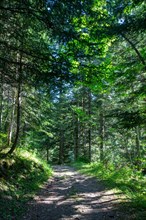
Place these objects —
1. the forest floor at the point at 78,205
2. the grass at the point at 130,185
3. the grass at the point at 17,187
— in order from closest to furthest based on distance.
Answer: the forest floor at the point at 78,205, the grass at the point at 17,187, the grass at the point at 130,185

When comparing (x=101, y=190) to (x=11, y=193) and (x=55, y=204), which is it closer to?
(x=55, y=204)

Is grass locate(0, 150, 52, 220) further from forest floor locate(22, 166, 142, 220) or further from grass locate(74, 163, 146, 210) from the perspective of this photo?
grass locate(74, 163, 146, 210)

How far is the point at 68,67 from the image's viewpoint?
7.82 metres

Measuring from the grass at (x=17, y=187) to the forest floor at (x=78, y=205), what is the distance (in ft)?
1.15

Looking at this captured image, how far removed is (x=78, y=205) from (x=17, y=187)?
307 cm

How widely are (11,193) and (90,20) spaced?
735cm

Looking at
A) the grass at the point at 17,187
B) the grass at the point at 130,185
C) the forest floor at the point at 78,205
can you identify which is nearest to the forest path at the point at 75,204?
the forest floor at the point at 78,205

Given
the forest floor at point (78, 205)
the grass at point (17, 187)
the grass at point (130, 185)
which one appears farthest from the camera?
the grass at point (130, 185)

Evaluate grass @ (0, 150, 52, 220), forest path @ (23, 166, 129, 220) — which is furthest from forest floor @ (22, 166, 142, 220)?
grass @ (0, 150, 52, 220)

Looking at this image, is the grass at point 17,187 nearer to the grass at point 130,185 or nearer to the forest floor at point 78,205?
the forest floor at point 78,205

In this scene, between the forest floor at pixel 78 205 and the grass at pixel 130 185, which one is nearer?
the forest floor at pixel 78 205

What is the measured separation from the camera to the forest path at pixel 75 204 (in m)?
7.91

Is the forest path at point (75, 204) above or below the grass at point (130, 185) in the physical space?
below

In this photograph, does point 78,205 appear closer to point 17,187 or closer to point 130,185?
point 17,187
